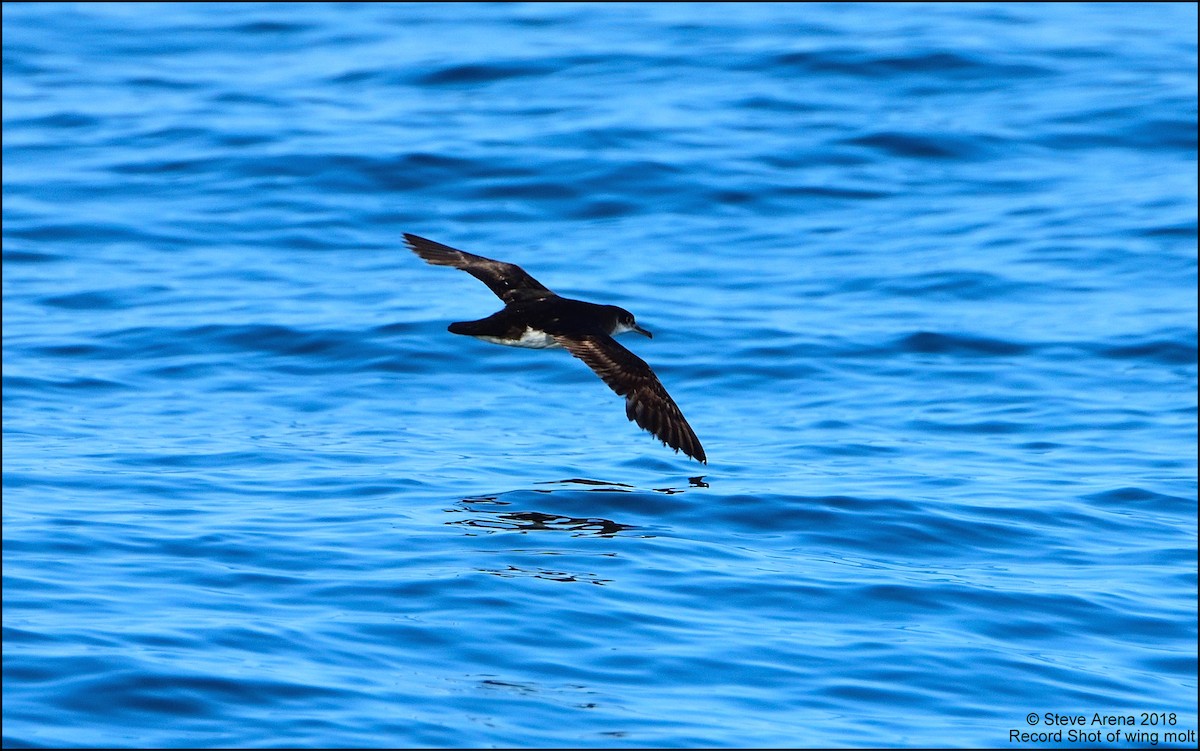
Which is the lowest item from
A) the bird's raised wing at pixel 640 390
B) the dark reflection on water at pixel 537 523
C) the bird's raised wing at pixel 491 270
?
the dark reflection on water at pixel 537 523

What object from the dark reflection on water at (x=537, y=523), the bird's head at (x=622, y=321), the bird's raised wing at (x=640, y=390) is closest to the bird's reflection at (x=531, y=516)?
the dark reflection on water at (x=537, y=523)

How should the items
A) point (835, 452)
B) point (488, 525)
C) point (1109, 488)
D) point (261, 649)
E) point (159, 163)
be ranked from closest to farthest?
point (261, 649) < point (488, 525) < point (1109, 488) < point (835, 452) < point (159, 163)

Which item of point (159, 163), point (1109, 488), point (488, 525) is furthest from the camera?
point (159, 163)

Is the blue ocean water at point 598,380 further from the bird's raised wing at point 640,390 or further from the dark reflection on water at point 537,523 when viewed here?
the bird's raised wing at point 640,390

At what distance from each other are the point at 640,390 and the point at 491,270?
5.71 ft

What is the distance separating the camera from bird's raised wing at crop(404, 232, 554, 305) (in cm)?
1015

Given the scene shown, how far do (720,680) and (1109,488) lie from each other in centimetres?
430

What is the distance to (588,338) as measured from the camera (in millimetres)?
9320

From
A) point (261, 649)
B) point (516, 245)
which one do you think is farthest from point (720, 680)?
point (516, 245)

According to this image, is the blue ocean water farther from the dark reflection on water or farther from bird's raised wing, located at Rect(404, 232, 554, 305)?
bird's raised wing, located at Rect(404, 232, 554, 305)

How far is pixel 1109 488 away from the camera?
32.4 feet

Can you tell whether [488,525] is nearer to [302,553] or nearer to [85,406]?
[302,553]

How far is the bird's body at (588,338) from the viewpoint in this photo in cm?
907

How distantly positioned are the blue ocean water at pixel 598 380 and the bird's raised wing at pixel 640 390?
0.39 metres
